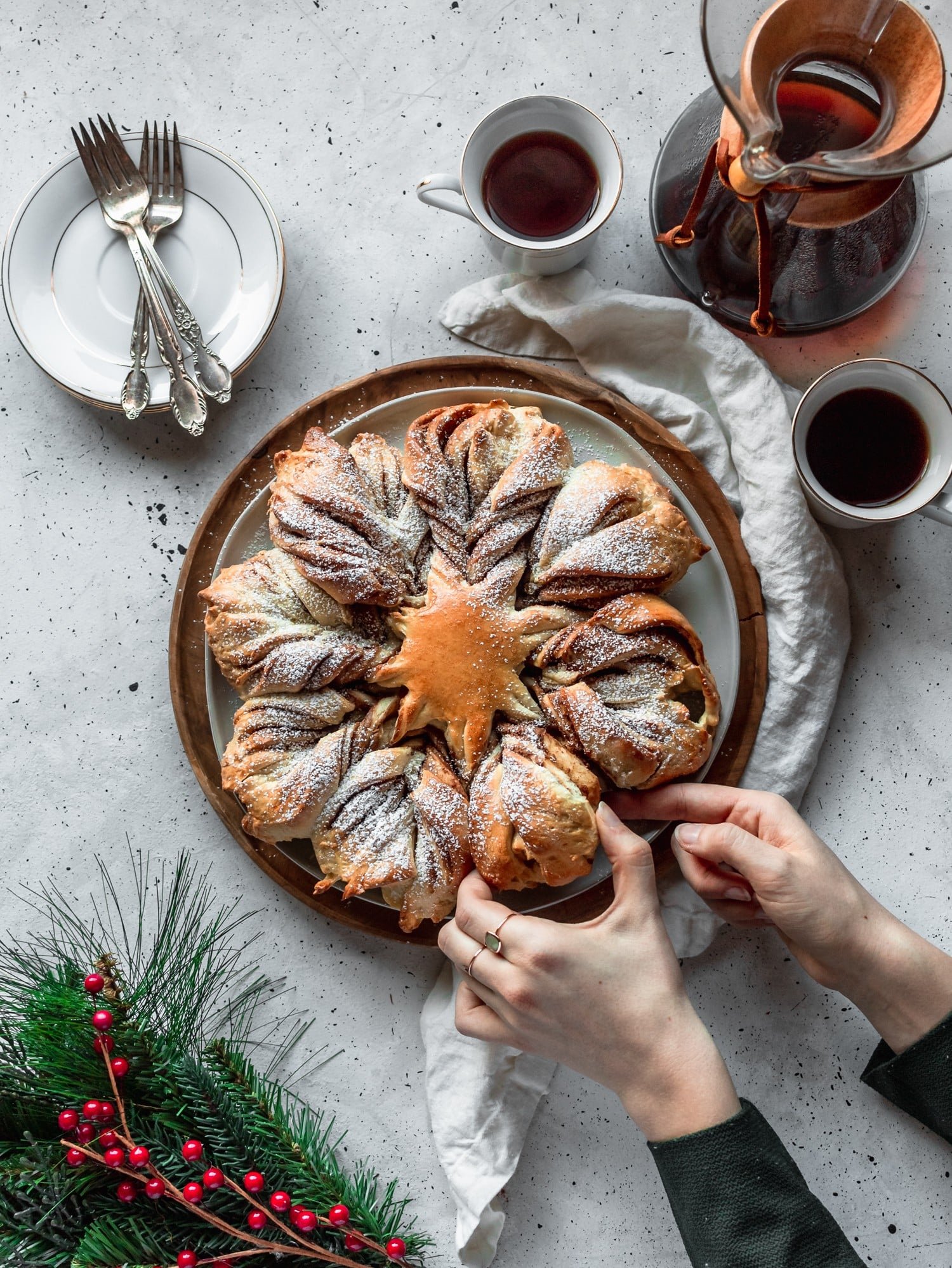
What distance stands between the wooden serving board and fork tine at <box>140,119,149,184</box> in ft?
1.83

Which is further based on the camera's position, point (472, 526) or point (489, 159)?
point (489, 159)

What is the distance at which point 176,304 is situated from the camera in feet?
6.58

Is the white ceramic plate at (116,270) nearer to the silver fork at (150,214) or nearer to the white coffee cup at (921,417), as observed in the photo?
the silver fork at (150,214)

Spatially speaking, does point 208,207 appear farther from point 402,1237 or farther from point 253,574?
point 402,1237

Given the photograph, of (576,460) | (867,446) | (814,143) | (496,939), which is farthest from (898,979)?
(814,143)

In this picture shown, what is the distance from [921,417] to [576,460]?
2.07 feet

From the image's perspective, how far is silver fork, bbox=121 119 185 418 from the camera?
6.61ft

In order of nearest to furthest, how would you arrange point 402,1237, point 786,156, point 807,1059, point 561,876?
point 786,156 → point 561,876 → point 402,1237 → point 807,1059

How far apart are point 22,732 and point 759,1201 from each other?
1.64 metres

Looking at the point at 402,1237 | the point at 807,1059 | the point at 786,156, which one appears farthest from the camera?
the point at 807,1059

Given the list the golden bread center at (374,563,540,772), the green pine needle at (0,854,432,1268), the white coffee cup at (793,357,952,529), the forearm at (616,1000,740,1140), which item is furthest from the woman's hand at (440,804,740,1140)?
the white coffee cup at (793,357,952,529)

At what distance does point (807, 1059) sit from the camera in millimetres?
2053

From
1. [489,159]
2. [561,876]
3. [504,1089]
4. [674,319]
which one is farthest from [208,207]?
[504,1089]

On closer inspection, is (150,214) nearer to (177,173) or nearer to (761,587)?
(177,173)
